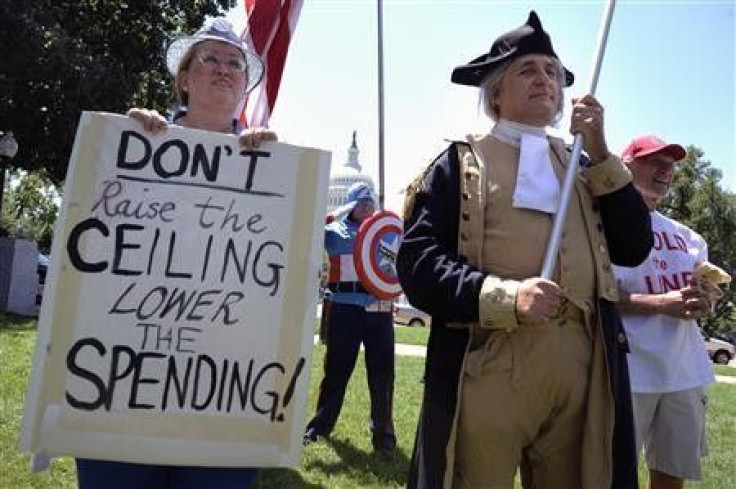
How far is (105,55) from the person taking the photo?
2016 cm

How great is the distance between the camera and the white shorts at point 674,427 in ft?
12.1

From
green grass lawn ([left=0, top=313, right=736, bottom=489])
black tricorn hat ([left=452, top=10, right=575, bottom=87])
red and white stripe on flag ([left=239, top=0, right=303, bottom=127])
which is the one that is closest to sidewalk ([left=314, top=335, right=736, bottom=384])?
green grass lawn ([left=0, top=313, right=736, bottom=489])

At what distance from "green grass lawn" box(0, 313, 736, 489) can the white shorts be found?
1.73 meters

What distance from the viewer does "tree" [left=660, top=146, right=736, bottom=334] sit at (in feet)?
144

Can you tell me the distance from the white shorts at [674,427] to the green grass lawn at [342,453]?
68.1 inches

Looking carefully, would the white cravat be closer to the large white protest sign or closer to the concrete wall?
the large white protest sign

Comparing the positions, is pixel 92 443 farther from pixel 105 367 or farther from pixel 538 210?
pixel 538 210

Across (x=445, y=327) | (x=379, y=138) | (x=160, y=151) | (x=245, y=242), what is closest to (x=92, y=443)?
(x=245, y=242)

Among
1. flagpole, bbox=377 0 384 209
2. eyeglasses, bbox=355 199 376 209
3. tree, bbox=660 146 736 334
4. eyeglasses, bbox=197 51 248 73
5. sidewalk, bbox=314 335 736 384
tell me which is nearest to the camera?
eyeglasses, bbox=197 51 248 73

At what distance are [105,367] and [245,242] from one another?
0.55m

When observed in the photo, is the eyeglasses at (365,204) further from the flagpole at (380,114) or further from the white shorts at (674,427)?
the white shorts at (674,427)

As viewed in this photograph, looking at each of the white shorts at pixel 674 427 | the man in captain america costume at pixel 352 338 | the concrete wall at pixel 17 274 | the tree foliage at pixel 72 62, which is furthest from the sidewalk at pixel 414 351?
the white shorts at pixel 674 427

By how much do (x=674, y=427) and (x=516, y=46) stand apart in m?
2.14

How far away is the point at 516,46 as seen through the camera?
98.0 inches
